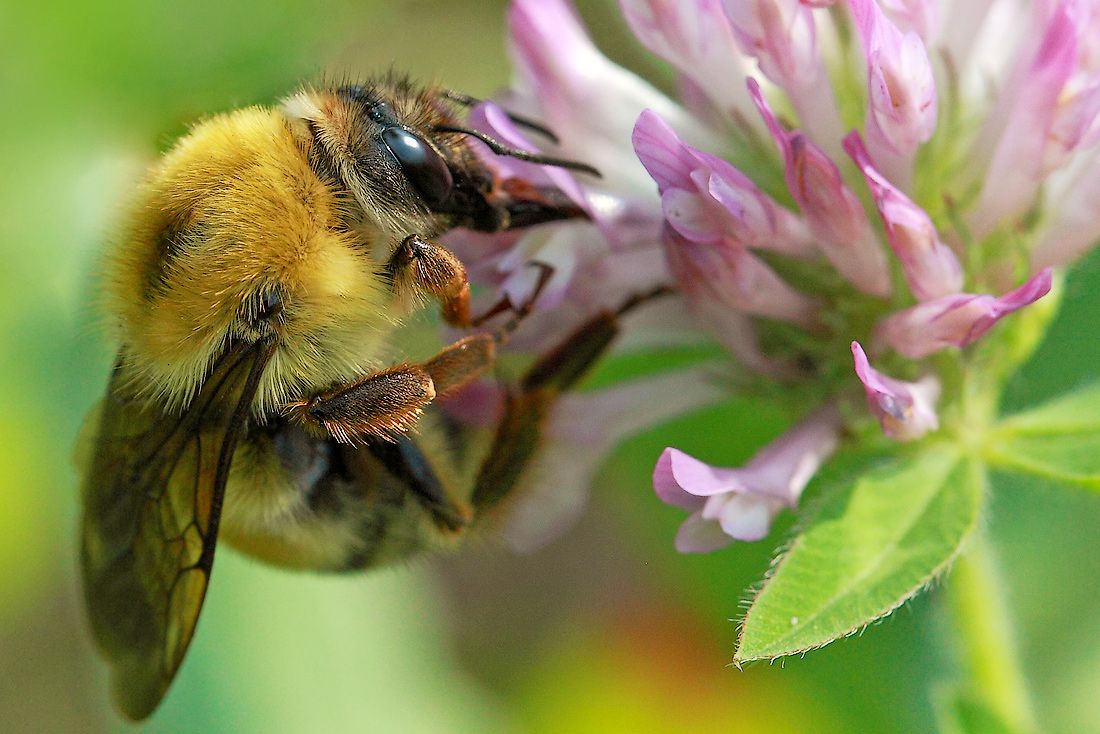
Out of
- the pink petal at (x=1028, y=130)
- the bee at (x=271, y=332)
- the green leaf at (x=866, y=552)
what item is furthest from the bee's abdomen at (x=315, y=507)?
the pink petal at (x=1028, y=130)

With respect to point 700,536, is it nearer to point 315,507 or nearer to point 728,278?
point 728,278

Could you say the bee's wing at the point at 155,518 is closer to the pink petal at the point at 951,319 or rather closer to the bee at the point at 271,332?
the bee at the point at 271,332

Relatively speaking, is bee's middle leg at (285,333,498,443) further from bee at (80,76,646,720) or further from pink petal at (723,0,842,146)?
pink petal at (723,0,842,146)

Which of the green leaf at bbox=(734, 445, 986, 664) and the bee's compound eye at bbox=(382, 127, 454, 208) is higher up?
the bee's compound eye at bbox=(382, 127, 454, 208)

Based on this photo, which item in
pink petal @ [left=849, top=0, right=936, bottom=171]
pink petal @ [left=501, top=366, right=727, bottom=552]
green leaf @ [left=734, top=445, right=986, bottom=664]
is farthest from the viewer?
pink petal @ [left=501, top=366, right=727, bottom=552]

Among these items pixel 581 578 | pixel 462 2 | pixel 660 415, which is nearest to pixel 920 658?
pixel 660 415

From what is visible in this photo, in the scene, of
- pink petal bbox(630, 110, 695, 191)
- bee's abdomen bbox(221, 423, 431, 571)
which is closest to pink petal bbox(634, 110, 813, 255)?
pink petal bbox(630, 110, 695, 191)

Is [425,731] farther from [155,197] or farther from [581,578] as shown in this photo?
[155,197]
